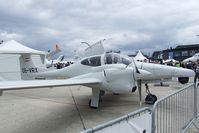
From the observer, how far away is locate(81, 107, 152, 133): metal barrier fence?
2285mm

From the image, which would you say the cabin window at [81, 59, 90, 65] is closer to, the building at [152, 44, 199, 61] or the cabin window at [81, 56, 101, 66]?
the cabin window at [81, 56, 101, 66]

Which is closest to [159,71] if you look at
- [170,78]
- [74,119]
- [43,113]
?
[170,78]

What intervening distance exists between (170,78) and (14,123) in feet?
19.2

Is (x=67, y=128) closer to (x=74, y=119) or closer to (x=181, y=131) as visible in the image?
(x=74, y=119)

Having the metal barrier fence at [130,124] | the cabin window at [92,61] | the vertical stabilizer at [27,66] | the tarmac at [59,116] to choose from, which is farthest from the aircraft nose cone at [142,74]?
the vertical stabilizer at [27,66]

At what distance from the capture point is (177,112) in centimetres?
474

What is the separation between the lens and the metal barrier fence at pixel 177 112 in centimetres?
407

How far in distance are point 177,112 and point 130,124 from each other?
247 centimetres

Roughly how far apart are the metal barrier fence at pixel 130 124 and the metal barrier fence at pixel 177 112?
0.68 m

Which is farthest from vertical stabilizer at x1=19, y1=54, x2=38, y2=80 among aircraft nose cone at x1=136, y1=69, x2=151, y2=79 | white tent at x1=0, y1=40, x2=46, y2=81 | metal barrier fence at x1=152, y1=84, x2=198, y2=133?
metal barrier fence at x1=152, y1=84, x2=198, y2=133

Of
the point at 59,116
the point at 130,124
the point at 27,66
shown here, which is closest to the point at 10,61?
the point at 27,66

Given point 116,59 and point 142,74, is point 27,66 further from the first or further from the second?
point 142,74

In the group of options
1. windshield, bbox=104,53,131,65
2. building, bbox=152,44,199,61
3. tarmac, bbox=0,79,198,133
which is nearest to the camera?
tarmac, bbox=0,79,198,133

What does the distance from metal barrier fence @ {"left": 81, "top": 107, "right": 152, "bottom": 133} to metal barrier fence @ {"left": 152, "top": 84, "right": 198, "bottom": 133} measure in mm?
682
